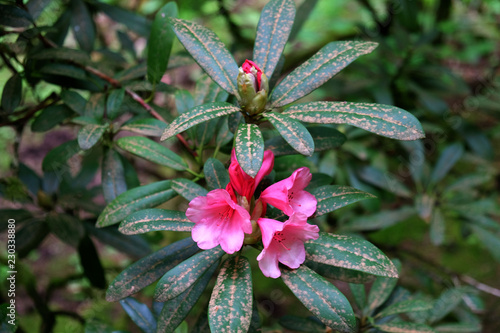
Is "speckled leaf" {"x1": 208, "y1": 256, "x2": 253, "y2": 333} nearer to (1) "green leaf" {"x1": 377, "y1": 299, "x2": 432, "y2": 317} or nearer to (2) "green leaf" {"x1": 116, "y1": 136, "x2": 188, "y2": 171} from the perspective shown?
(2) "green leaf" {"x1": 116, "y1": 136, "x2": 188, "y2": 171}

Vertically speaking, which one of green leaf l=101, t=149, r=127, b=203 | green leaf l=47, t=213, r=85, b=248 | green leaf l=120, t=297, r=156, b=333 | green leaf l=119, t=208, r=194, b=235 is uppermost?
green leaf l=119, t=208, r=194, b=235

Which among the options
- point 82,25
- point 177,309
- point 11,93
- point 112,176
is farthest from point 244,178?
point 82,25

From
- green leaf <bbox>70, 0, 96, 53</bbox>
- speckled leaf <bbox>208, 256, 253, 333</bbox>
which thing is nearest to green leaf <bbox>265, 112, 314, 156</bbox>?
speckled leaf <bbox>208, 256, 253, 333</bbox>

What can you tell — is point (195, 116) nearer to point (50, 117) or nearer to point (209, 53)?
point (209, 53)

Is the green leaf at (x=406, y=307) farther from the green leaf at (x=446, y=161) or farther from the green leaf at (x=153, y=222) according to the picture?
the green leaf at (x=446, y=161)

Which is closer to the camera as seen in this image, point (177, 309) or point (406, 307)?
point (177, 309)

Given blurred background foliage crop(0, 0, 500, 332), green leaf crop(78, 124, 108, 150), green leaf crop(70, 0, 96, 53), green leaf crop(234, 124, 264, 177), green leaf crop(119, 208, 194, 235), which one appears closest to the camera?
green leaf crop(234, 124, 264, 177)

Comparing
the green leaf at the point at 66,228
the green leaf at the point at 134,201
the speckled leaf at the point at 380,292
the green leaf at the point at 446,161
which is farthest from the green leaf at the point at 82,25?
the green leaf at the point at 446,161
